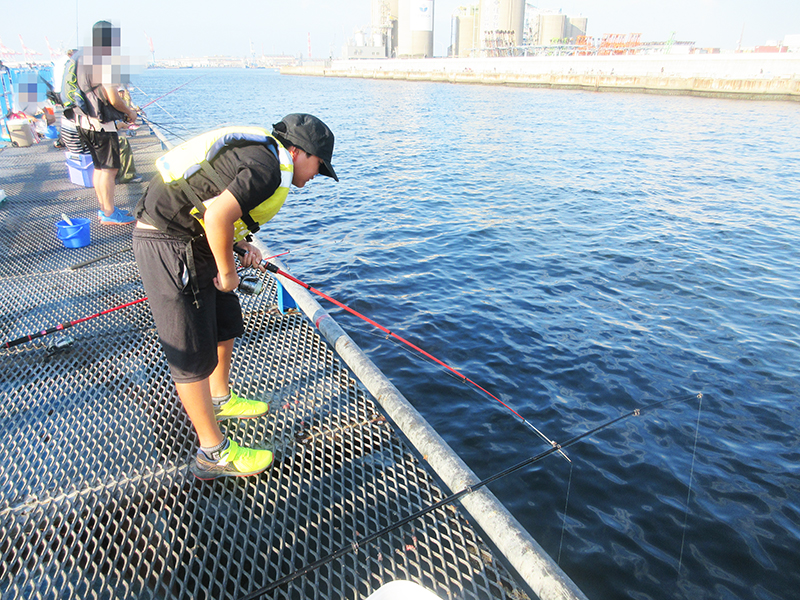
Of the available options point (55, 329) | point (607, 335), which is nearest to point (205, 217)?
point (55, 329)

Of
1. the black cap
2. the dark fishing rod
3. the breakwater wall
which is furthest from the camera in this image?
the breakwater wall

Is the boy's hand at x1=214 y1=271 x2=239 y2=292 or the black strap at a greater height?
the black strap

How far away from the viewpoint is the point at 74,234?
222 inches

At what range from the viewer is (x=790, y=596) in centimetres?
317

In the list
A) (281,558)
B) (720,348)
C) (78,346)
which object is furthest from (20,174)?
(720,348)

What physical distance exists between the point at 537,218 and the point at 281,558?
34.2 feet

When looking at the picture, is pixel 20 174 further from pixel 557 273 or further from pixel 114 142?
pixel 557 273

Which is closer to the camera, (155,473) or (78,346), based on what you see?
(155,473)

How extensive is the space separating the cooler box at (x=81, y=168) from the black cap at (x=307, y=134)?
24.6 feet

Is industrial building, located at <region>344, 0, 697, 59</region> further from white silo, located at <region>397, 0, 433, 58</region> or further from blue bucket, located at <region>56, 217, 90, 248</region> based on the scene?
blue bucket, located at <region>56, 217, 90, 248</region>

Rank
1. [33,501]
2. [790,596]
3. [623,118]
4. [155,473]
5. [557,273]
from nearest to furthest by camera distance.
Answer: [33,501] → [155,473] → [790,596] → [557,273] → [623,118]

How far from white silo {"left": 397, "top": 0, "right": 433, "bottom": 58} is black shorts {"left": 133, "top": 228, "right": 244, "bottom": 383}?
135m

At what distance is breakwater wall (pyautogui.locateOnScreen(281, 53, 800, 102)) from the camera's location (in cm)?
4278

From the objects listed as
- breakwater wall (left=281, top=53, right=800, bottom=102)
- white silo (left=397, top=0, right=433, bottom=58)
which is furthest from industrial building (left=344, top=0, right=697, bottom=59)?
breakwater wall (left=281, top=53, right=800, bottom=102)
